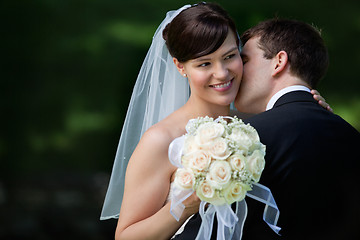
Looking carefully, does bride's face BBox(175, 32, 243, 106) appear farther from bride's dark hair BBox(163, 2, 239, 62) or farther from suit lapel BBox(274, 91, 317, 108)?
suit lapel BBox(274, 91, 317, 108)

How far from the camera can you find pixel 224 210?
2273 mm

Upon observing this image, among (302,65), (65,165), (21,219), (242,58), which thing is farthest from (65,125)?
(302,65)

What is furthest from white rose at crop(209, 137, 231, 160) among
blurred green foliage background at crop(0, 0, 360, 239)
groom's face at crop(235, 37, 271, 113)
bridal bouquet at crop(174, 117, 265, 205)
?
blurred green foliage background at crop(0, 0, 360, 239)

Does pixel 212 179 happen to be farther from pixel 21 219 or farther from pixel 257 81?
pixel 21 219

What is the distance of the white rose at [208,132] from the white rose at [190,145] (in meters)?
0.02

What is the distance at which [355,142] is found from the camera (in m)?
2.65

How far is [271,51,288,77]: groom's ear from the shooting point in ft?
9.98

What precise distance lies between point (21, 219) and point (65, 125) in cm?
124

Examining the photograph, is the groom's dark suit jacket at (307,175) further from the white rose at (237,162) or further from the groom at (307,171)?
the white rose at (237,162)

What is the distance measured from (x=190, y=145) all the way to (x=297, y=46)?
121cm

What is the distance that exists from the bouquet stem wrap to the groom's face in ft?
3.10

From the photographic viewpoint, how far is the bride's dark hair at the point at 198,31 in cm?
302

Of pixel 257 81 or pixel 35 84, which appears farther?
pixel 35 84

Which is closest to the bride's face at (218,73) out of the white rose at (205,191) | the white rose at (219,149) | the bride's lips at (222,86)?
the bride's lips at (222,86)
